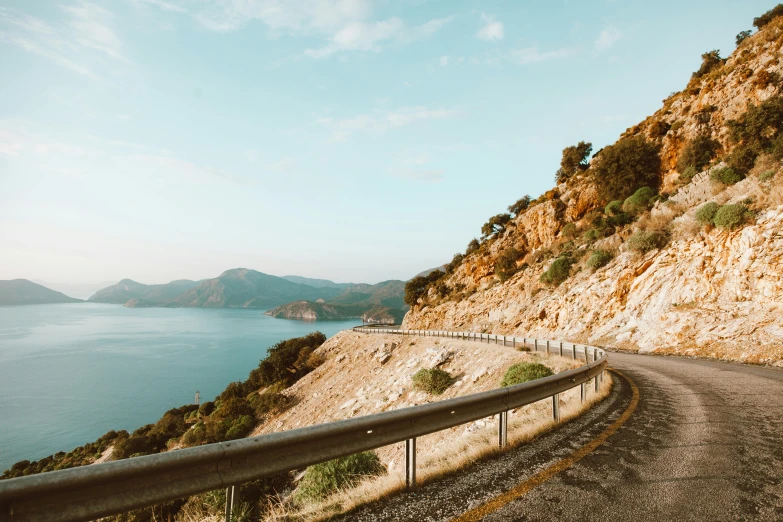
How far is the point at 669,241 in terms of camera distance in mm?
24172

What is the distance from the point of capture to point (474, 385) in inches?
735

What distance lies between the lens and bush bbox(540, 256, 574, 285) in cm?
3284

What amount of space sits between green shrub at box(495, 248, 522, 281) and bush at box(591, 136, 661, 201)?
12032 millimetres

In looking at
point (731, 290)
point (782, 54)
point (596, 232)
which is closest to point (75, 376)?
point (596, 232)

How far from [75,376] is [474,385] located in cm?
10364

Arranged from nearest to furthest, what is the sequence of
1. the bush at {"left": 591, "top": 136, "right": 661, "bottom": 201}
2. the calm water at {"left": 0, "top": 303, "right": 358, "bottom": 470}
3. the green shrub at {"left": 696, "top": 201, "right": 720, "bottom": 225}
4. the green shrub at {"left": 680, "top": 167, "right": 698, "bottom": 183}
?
the green shrub at {"left": 696, "top": 201, "right": 720, "bottom": 225}
the green shrub at {"left": 680, "top": 167, "right": 698, "bottom": 183}
the bush at {"left": 591, "top": 136, "right": 661, "bottom": 201}
the calm water at {"left": 0, "top": 303, "right": 358, "bottom": 470}

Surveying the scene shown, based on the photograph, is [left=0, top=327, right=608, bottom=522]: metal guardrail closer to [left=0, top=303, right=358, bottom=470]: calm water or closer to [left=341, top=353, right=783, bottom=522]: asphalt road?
[left=341, top=353, right=783, bottom=522]: asphalt road

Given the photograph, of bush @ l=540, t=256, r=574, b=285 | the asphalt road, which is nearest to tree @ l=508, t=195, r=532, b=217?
bush @ l=540, t=256, r=574, b=285

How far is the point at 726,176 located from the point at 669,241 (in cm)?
605

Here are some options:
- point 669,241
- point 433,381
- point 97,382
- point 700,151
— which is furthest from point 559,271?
point 97,382

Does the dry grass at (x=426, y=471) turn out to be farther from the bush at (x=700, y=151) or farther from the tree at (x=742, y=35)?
the tree at (x=742, y=35)

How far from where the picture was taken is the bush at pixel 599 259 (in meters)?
29.2

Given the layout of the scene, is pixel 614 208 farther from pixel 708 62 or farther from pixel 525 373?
pixel 525 373

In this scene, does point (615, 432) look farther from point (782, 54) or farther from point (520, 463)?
point (782, 54)
